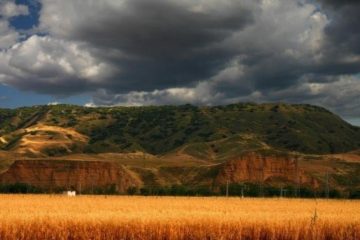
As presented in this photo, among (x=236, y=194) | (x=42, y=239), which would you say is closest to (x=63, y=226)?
(x=42, y=239)

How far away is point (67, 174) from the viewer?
14800 cm

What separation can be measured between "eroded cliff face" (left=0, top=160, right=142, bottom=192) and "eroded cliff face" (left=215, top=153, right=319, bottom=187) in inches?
1035

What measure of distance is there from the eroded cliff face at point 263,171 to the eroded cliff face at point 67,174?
86.3 feet

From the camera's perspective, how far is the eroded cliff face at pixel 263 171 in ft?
482

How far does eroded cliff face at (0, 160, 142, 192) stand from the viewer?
14675 centimetres

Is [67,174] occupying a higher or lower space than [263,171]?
lower

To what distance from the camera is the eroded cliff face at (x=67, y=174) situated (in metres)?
147

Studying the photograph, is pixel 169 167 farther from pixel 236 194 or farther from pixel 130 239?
pixel 130 239

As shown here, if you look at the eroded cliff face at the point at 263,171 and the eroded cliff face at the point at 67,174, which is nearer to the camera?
the eroded cliff face at the point at 67,174

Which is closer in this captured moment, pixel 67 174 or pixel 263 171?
pixel 67 174

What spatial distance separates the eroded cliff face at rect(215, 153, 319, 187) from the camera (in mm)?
146887

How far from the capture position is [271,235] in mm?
30328

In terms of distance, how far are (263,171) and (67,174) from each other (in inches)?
2218

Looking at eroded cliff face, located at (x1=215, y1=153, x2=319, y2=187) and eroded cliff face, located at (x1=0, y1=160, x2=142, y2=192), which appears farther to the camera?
eroded cliff face, located at (x1=215, y1=153, x2=319, y2=187)
